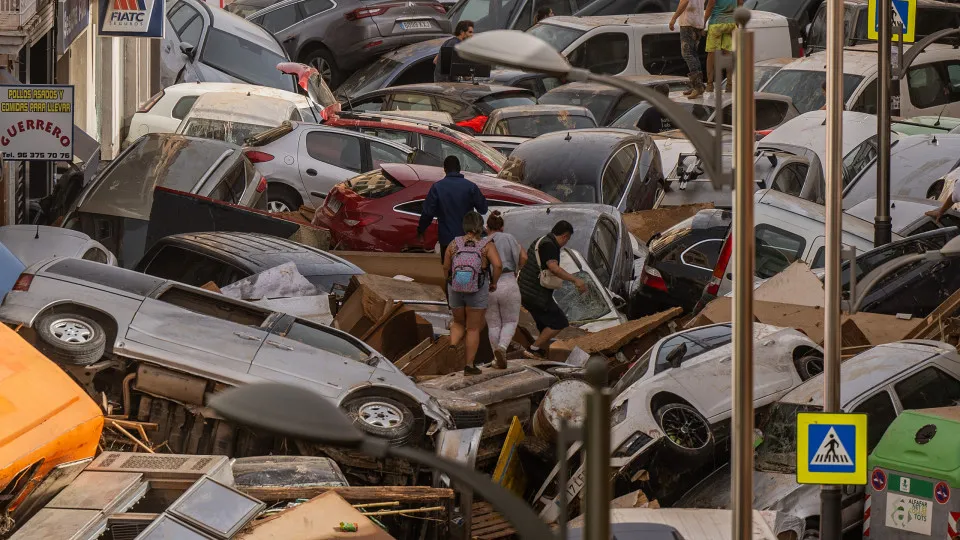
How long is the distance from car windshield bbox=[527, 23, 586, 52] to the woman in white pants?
1880 cm

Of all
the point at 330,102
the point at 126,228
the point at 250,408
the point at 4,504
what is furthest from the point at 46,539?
the point at 330,102

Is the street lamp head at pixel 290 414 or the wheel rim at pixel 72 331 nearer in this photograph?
the street lamp head at pixel 290 414

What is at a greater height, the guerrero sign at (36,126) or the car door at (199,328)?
the guerrero sign at (36,126)

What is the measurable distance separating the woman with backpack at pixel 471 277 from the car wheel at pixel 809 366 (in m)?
2.70

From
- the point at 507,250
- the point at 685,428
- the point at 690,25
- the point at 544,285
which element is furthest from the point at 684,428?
the point at 690,25

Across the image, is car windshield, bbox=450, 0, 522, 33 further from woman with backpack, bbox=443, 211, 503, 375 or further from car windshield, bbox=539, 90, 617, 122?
woman with backpack, bbox=443, 211, 503, 375

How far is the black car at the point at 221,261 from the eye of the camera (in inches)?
708

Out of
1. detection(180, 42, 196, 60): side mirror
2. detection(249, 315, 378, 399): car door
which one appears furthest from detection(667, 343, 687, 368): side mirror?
detection(180, 42, 196, 60): side mirror

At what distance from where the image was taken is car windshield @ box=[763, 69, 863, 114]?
102 feet

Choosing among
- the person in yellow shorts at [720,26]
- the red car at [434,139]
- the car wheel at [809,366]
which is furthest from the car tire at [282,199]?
the car wheel at [809,366]

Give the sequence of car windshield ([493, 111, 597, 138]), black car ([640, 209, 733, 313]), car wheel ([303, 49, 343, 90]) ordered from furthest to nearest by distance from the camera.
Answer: car wheel ([303, 49, 343, 90]) → car windshield ([493, 111, 597, 138]) → black car ([640, 209, 733, 313])

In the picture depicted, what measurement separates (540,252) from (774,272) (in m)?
3.34

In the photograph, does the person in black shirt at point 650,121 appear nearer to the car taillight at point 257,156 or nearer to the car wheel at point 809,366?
the car taillight at point 257,156

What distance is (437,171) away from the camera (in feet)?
73.3
